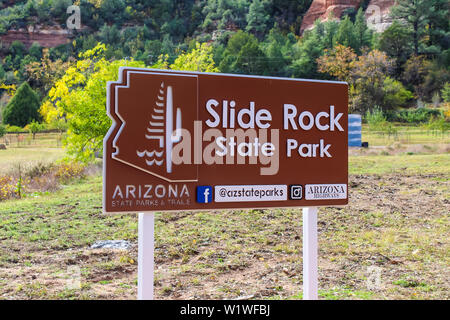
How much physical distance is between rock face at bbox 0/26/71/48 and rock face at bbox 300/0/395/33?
141 feet

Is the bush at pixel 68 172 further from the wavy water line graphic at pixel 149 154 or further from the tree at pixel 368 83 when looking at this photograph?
the tree at pixel 368 83

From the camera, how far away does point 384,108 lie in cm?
4078

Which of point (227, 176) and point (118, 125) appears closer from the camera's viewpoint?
point (118, 125)

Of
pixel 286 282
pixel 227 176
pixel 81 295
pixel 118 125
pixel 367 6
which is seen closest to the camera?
pixel 118 125

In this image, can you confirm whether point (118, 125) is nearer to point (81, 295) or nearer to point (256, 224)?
point (81, 295)

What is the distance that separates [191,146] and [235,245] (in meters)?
3.30

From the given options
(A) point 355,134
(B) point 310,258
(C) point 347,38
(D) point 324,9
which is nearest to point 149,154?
(B) point 310,258

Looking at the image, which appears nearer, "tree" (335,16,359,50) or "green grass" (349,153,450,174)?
"green grass" (349,153,450,174)

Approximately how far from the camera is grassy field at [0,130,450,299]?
545 centimetres

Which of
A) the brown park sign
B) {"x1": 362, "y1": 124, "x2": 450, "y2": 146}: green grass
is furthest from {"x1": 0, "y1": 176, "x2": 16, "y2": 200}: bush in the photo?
{"x1": 362, "y1": 124, "x2": 450, "y2": 146}: green grass

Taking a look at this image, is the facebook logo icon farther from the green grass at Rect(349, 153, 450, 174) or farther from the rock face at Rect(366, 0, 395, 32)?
the rock face at Rect(366, 0, 395, 32)

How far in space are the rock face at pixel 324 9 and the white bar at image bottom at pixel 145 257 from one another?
84.8m

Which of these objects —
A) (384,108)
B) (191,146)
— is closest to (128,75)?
(191,146)

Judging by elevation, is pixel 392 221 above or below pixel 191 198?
below
